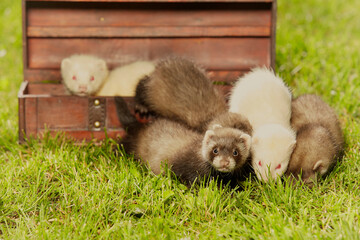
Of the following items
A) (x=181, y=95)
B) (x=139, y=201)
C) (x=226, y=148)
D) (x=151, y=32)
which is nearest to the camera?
(x=139, y=201)

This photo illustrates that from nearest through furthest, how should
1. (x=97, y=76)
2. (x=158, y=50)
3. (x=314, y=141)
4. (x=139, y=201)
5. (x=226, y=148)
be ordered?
1. (x=139, y=201)
2. (x=226, y=148)
3. (x=314, y=141)
4. (x=97, y=76)
5. (x=158, y=50)

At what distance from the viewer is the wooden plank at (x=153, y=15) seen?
610 cm

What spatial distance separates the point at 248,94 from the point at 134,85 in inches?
56.6

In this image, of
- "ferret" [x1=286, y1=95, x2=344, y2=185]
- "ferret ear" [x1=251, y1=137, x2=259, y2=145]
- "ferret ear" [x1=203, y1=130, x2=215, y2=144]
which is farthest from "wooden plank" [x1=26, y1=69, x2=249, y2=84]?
"ferret ear" [x1=203, y1=130, x2=215, y2=144]

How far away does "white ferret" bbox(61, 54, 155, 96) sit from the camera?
567 centimetres

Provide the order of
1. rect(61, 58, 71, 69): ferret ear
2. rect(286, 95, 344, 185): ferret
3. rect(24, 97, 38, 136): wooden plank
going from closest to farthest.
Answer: rect(286, 95, 344, 185): ferret < rect(24, 97, 38, 136): wooden plank < rect(61, 58, 71, 69): ferret ear

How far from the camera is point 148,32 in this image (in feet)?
20.2

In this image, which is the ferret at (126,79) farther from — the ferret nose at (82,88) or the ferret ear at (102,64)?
the ferret nose at (82,88)

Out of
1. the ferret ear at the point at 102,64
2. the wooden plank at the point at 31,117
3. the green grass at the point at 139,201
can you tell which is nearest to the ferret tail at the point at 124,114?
the green grass at the point at 139,201

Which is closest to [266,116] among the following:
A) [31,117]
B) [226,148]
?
[226,148]

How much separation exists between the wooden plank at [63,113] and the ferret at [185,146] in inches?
15.6

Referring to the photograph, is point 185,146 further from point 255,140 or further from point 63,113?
point 63,113

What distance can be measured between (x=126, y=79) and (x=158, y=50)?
75cm

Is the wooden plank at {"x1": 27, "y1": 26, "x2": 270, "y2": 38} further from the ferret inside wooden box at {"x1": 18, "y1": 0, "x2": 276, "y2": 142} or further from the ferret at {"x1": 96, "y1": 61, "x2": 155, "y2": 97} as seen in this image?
the ferret at {"x1": 96, "y1": 61, "x2": 155, "y2": 97}
